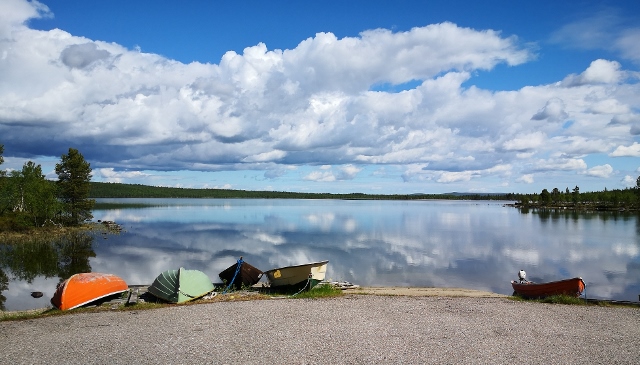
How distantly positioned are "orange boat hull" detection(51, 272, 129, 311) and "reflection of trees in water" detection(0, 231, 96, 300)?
22.5 feet

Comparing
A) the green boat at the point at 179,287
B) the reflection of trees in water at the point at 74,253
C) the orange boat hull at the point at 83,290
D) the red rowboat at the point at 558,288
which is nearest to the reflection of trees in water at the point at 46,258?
the reflection of trees in water at the point at 74,253

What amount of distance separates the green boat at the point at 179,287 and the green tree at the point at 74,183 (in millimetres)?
51101

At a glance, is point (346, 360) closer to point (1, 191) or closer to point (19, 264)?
point (19, 264)

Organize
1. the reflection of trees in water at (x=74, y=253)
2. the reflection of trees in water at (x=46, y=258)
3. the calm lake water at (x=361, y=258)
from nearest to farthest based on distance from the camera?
the calm lake water at (x=361, y=258)
the reflection of trees in water at (x=46, y=258)
the reflection of trees in water at (x=74, y=253)

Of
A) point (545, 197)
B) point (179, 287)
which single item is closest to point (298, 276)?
point (179, 287)

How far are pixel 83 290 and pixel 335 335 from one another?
11447 mm

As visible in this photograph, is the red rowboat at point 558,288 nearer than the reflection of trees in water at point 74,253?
Yes

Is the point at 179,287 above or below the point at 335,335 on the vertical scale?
above

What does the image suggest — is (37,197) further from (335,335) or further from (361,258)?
(335,335)

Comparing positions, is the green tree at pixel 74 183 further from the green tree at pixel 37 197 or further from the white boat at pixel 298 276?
the white boat at pixel 298 276

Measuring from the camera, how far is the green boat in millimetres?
17734

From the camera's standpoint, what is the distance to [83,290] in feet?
58.3

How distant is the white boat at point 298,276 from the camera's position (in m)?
20.8

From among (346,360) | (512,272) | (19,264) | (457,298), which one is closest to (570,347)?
(346,360)
